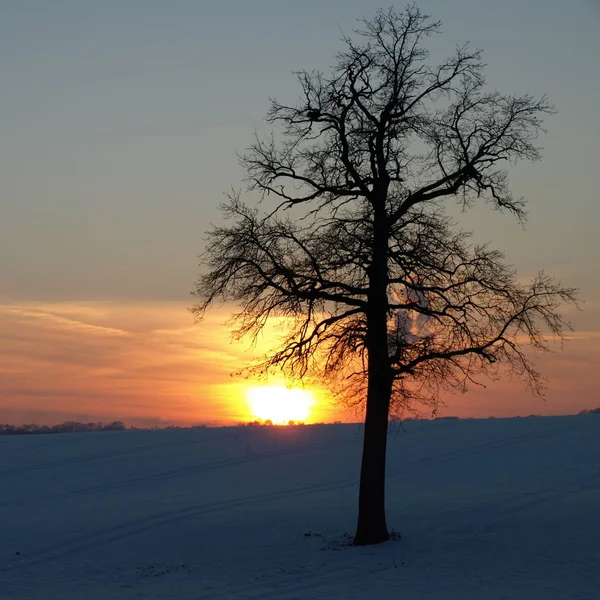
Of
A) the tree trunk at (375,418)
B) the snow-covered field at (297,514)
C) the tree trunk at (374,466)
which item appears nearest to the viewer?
the snow-covered field at (297,514)

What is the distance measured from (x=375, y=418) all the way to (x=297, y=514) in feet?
23.9

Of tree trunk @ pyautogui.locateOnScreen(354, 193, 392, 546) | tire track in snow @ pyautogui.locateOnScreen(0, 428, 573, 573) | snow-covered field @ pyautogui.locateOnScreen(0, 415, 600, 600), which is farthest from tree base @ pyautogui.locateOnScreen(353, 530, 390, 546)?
tire track in snow @ pyautogui.locateOnScreen(0, 428, 573, 573)

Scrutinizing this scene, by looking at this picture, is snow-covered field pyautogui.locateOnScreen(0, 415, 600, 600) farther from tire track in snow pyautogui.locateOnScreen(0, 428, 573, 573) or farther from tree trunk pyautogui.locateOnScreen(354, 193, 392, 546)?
tree trunk pyautogui.locateOnScreen(354, 193, 392, 546)

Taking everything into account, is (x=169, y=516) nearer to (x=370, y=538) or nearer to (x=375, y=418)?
(x=370, y=538)

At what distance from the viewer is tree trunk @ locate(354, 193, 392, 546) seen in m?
24.0

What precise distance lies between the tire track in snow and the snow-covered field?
0.09 meters

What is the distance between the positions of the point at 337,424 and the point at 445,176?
3440 centimetres

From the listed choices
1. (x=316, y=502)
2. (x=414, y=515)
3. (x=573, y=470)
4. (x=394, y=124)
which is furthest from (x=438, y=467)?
(x=394, y=124)

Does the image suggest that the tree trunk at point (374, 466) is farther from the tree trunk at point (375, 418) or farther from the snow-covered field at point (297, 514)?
the snow-covered field at point (297, 514)

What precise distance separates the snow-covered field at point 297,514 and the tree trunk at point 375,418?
2.30 ft

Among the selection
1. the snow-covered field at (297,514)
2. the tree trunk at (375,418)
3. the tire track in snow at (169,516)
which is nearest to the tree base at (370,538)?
the tree trunk at (375,418)

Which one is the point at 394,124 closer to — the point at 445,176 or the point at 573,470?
the point at 445,176

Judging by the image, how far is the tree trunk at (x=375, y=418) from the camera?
24047mm

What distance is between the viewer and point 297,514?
97.7 ft
